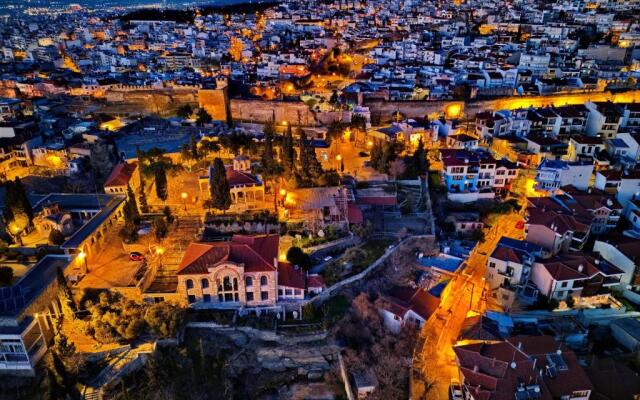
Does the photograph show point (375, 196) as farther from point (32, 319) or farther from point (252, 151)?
point (32, 319)

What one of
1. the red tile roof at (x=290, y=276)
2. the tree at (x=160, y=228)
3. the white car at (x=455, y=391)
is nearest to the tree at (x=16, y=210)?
the tree at (x=160, y=228)

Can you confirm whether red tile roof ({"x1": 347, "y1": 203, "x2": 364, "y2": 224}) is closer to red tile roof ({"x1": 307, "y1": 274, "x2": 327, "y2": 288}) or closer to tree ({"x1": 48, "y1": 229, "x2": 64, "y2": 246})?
red tile roof ({"x1": 307, "y1": 274, "x2": 327, "y2": 288})

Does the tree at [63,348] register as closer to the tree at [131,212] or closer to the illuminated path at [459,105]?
the tree at [131,212]

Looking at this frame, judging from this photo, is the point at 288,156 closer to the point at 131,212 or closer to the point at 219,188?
the point at 219,188

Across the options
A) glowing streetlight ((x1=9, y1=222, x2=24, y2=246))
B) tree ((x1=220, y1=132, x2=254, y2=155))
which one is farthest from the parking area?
tree ((x1=220, y1=132, x2=254, y2=155))

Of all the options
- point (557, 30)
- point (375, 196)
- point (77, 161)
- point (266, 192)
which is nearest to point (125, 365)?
point (266, 192)

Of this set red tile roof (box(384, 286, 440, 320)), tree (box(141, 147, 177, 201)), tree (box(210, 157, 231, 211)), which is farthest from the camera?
tree (box(141, 147, 177, 201))

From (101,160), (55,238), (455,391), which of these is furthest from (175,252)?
(455,391)

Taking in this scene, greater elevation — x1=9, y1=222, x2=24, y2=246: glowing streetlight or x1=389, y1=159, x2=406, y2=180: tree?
x1=389, y1=159, x2=406, y2=180: tree
